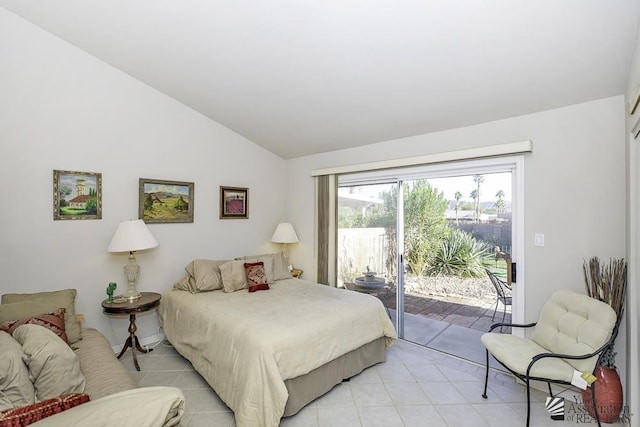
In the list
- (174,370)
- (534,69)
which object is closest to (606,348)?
(534,69)

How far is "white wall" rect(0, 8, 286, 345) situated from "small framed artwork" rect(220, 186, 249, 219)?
0.33 feet

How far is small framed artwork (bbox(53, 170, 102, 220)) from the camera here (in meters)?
2.83

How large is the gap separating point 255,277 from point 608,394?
303 cm

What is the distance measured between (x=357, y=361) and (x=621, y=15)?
2.95 metres

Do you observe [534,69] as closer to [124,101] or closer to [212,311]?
[212,311]

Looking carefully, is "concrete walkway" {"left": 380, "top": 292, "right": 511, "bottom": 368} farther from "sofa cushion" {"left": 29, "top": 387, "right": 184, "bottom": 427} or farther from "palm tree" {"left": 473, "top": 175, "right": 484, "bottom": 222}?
"sofa cushion" {"left": 29, "top": 387, "right": 184, "bottom": 427}

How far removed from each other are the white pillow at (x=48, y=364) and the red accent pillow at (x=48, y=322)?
29cm

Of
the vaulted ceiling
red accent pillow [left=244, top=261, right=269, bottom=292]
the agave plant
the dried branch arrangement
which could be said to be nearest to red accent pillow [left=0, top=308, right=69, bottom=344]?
red accent pillow [left=244, top=261, right=269, bottom=292]

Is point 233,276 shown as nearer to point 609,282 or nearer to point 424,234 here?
point 424,234

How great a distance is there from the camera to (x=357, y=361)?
8.99ft

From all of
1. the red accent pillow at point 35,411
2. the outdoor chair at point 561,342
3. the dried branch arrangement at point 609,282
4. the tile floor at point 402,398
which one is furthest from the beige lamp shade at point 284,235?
the dried branch arrangement at point 609,282

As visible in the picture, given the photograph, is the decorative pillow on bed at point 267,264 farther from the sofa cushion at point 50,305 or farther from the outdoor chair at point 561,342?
the outdoor chair at point 561,342

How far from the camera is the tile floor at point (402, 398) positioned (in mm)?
2184

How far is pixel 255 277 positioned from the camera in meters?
3.42
